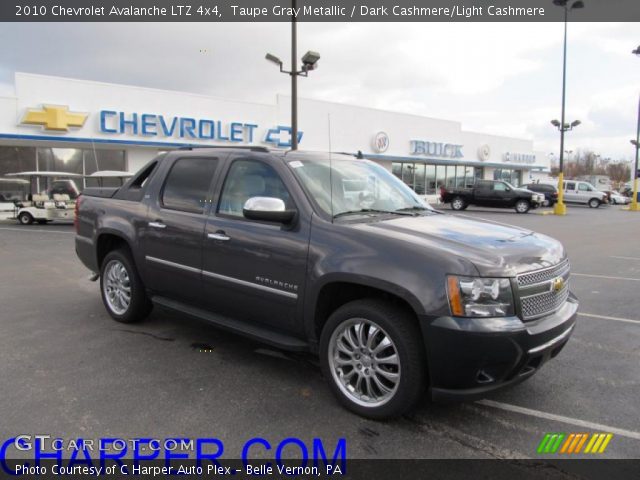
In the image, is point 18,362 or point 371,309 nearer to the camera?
point 371,309

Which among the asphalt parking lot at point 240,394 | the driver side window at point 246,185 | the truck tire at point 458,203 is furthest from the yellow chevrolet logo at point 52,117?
the truck tire at point 458,203

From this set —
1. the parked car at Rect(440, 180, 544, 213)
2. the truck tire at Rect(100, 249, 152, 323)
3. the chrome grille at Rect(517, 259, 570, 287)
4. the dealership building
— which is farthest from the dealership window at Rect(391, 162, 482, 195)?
the chrome grille at Rect(517, 259, 570, 287)

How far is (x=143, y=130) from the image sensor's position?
69.6 feet

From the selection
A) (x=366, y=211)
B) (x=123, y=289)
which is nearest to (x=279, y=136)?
(x=123, y=289)

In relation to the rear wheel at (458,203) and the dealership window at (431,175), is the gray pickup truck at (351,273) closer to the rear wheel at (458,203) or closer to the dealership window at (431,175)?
the rear wheel at (458,203)

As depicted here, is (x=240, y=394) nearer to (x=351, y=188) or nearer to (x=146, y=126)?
(x=351, y=188)

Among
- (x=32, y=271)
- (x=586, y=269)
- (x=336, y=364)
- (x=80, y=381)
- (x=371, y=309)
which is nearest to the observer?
(x=371, y=309)

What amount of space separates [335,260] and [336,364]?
744 mm

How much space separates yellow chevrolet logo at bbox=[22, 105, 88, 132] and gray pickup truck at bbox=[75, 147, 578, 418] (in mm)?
16442

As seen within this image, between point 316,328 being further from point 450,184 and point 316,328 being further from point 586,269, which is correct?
point 450,184

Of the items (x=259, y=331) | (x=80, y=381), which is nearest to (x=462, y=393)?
(x=259, y=331)

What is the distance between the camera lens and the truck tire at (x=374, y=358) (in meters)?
3.14

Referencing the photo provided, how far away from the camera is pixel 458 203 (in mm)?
28906

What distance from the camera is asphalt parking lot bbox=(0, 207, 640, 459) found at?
3.15 meters
